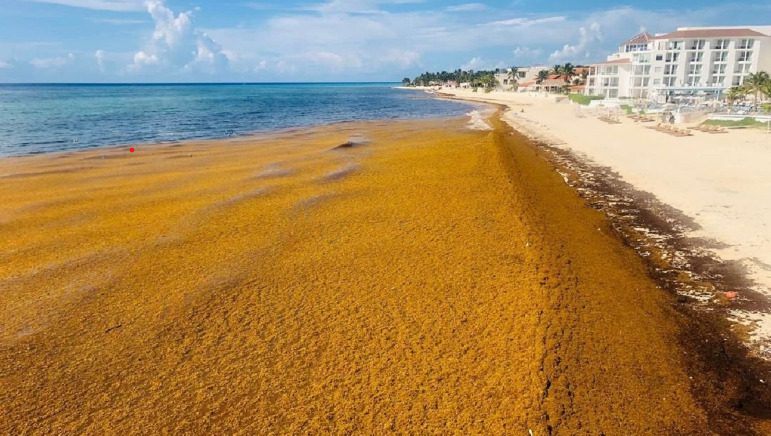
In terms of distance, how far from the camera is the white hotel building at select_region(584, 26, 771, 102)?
66.8 metres

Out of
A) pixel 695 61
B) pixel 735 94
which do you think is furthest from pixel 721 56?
pixel 735 94

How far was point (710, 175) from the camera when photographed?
57.4 feet

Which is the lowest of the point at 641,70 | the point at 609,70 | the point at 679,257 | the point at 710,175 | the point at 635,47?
the point at 679,257

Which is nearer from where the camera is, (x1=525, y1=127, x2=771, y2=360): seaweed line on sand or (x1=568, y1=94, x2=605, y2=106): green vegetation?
(x1=525, y1=127, x2=771, y2=360): seaweed line on sand

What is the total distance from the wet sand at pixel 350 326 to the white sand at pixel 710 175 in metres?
2.47

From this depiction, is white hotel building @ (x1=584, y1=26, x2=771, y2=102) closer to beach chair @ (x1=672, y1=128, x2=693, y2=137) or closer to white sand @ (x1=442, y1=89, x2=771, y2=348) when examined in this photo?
beach chair @ (x1=672, y1=128, x2=693, y2=137)

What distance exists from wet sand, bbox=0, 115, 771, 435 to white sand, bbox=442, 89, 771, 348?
97.4 inches

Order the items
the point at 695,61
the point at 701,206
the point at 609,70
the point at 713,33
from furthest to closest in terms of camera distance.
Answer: the point at 609,70
the point at 695,61
the point at 713,33
the point at 701,206

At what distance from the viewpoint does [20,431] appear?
559 cm

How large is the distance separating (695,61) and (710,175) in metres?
66.0

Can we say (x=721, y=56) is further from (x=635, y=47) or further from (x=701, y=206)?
(x=701, y=206)

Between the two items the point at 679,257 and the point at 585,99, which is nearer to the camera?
the point at 679,257

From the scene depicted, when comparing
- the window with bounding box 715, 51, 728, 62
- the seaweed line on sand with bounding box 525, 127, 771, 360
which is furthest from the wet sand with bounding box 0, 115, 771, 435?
the window with bounding box 715, 51, 728, 62

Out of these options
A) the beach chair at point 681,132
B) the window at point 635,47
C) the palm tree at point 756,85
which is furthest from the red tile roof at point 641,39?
the beach chair at point 681,132
